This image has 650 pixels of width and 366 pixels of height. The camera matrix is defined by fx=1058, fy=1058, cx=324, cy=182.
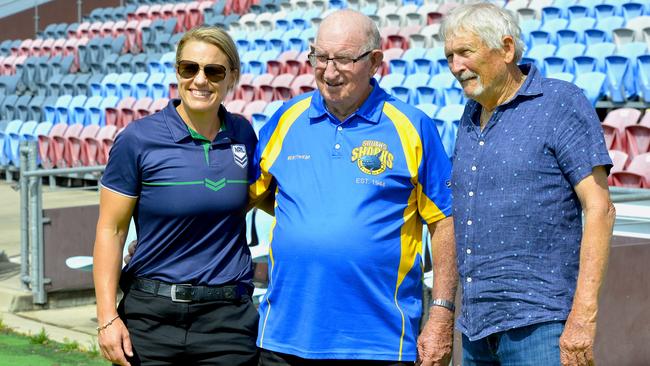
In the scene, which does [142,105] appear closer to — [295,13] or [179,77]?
[295,13]

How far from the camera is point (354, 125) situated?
3.24 meters

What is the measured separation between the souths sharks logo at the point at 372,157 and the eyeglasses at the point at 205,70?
0.49 metres

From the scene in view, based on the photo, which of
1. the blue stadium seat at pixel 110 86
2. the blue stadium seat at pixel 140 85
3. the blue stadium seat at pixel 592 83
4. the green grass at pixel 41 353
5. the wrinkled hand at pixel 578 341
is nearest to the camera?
the wrinkled hand at pixel 578 341

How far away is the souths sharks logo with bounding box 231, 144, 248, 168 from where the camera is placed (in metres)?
3.35

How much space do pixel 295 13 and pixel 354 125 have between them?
15.9 meters

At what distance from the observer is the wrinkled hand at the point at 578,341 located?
9.05 feet

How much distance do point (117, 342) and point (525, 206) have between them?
1313 millimetres

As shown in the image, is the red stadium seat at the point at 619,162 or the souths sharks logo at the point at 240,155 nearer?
the souths sharks logo at the point at 240,155

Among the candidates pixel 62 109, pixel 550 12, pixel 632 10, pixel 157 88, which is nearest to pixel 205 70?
pixel 632 10

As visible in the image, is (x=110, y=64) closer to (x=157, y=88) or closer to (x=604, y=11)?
(x=157, y=88)

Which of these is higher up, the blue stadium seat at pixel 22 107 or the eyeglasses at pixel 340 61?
the blue stadium seat at pixel 22 107

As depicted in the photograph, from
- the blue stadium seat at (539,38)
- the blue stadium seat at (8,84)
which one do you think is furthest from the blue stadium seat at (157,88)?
the blue stadium seat at (539,38)

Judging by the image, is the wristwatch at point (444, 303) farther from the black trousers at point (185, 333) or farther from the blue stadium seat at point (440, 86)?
the blue stadium seat at point (440, 86)

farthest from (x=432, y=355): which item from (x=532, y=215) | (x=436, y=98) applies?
(x=436, y=98)
